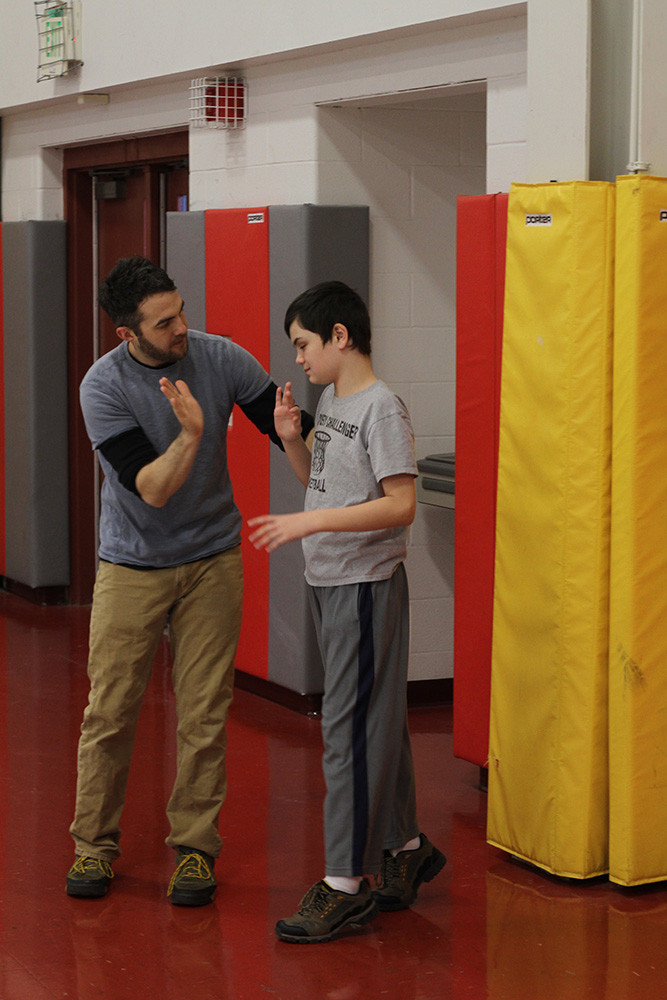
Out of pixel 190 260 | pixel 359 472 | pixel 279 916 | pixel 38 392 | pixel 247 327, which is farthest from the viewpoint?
pixel 38 392

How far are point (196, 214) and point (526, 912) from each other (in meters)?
3.07

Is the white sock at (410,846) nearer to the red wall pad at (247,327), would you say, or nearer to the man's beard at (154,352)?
the man's beard at (154,352)

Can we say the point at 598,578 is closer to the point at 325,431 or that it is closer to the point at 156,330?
the point at 325,431

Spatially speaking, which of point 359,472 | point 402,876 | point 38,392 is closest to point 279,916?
point 402,876

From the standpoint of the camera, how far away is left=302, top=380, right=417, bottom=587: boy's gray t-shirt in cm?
309

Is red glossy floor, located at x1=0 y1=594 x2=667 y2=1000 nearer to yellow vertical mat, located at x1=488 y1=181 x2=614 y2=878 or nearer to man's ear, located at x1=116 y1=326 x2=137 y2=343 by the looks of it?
yellow vertical mat, located at x1=488 y1=181 x2=614 y2=878

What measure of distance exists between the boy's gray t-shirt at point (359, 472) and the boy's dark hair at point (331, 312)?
0.41 ft

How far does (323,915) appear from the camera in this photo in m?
3.20

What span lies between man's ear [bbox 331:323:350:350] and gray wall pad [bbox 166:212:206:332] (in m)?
2.29

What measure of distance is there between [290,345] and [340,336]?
1719 mm

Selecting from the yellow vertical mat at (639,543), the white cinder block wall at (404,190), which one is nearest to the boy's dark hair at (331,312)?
the yellow vertical mat at (639,543)

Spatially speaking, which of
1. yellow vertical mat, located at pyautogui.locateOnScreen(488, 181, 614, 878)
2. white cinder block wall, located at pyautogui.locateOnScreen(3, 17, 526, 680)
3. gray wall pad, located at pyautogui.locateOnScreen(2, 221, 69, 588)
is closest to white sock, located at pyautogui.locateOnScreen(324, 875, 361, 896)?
yellow vertical mat, located at pyautogui.locateOnScreen(488, 181, 614, 878)

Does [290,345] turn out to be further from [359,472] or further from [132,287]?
[359,472]

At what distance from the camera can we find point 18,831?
3.91 meters
